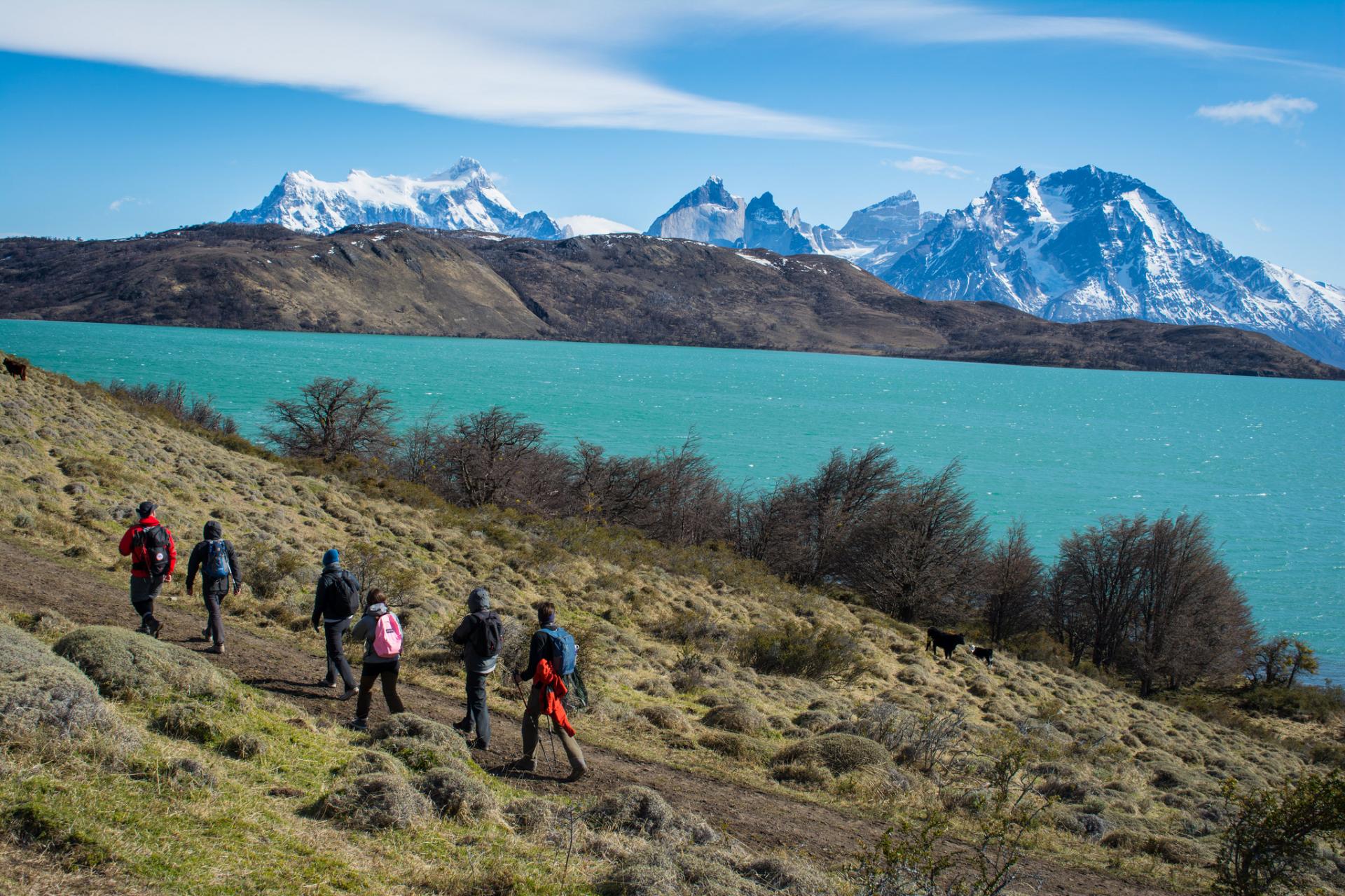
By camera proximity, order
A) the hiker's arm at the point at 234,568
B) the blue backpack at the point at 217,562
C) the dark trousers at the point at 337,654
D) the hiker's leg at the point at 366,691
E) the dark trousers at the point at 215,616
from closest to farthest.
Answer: the hiker's leg at the point at 366,691
the dark trousers at the point at 337,654
the dark trousers at the point at 215,616
the blue backpack at the point at 217,562
the hiker's arm at the point at 234,568

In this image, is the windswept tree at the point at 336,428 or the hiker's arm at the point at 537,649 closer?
the hiker's arm at the point at 537,649

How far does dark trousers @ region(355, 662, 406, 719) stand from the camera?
906cm

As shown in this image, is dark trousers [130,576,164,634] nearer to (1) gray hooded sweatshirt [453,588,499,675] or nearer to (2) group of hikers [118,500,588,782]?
(2) group of hikers [118,500,588,782]

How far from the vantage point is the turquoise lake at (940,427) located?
6156cm

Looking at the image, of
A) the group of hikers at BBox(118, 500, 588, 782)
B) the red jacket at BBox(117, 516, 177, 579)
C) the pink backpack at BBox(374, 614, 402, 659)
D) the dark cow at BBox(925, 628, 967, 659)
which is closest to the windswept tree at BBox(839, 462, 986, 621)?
the dark cow at BBox(925, 628, 967, 659)

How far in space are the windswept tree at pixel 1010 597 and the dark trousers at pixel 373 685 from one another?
3059 cm

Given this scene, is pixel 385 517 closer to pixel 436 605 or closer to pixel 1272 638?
pixel 436 605

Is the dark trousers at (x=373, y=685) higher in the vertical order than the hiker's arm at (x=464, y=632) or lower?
lower

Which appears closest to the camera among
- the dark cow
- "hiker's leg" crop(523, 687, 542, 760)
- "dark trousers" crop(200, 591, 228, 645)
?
"hiker's leg" crop(523, 687, 542, 760)

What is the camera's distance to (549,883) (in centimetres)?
624

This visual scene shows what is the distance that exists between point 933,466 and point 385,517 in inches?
2321

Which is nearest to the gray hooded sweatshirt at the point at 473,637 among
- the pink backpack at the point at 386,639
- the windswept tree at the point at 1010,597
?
the pink backpack at the point at 386,639

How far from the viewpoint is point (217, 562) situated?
432 inches

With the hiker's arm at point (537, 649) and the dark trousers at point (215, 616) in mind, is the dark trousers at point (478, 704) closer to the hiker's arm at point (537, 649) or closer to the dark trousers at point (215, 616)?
the hiker's arm at point (537, 649)
